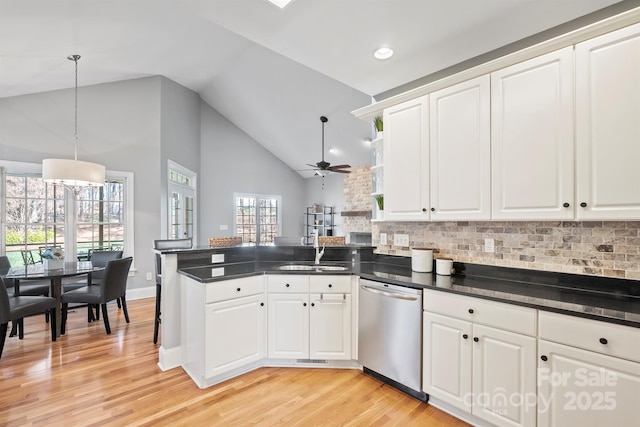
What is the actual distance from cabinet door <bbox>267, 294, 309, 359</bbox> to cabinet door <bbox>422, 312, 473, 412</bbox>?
100cm

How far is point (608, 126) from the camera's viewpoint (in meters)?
1.73

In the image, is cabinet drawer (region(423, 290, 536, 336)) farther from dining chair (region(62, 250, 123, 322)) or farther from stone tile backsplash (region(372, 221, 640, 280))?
dining chair (region(62, 250, 123, 322))

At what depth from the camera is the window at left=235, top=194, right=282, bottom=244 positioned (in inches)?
320

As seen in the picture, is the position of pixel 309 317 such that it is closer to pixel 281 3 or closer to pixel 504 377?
pixel 504 377

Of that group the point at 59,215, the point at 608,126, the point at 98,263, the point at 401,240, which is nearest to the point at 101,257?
the point at 98,263

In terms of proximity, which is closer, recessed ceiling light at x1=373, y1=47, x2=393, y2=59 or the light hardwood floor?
the light hardwood floor

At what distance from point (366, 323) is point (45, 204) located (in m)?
4.86

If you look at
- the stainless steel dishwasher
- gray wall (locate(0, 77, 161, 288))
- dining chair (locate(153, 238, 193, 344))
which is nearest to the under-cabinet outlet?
dining chair (locate(153, 238, 193, 344))

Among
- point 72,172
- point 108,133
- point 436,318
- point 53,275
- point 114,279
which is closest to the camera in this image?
point 436,318

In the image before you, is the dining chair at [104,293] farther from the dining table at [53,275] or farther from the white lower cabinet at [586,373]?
the white lower cabinet at [586,373]

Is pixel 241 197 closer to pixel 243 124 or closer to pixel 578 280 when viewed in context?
pixel 243 124

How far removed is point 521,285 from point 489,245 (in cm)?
39

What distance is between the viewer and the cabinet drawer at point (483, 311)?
1.72 m

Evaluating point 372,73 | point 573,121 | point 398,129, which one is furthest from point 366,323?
point 372,73
